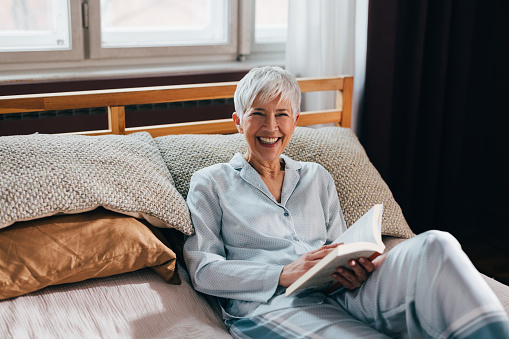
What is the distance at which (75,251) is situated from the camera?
1534 millimetres

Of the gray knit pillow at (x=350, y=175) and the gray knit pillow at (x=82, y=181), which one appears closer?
the gray knit pillow at (x=82, y=181)

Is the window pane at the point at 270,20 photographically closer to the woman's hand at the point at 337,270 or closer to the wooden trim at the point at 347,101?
the wooden trim at the point at 347,101

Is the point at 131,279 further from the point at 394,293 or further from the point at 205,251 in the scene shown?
the point at 394,293

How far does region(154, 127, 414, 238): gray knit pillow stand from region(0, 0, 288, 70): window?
2.28 ft

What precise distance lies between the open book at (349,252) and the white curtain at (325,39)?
1.22 metres

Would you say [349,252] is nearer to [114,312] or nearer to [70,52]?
[114,312]

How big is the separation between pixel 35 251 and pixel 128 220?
0.25 meters

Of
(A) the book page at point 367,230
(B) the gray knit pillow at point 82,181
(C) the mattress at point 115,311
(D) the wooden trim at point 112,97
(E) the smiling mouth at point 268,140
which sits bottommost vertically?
(C) the mattress at point 115,311

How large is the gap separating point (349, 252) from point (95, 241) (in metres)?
0.66

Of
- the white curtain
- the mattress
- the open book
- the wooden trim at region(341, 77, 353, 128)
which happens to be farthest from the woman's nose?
the white curtain

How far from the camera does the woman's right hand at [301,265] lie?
60.7 inches

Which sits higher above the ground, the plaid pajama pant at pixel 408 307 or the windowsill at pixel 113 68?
the windowsill at pixel 113 68

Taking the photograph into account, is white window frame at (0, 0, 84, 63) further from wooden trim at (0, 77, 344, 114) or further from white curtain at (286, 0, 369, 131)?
white curtain at (286, 0, 369, 131)

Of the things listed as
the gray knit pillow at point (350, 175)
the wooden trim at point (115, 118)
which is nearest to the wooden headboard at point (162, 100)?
the wooden trim at point (115, 118)
